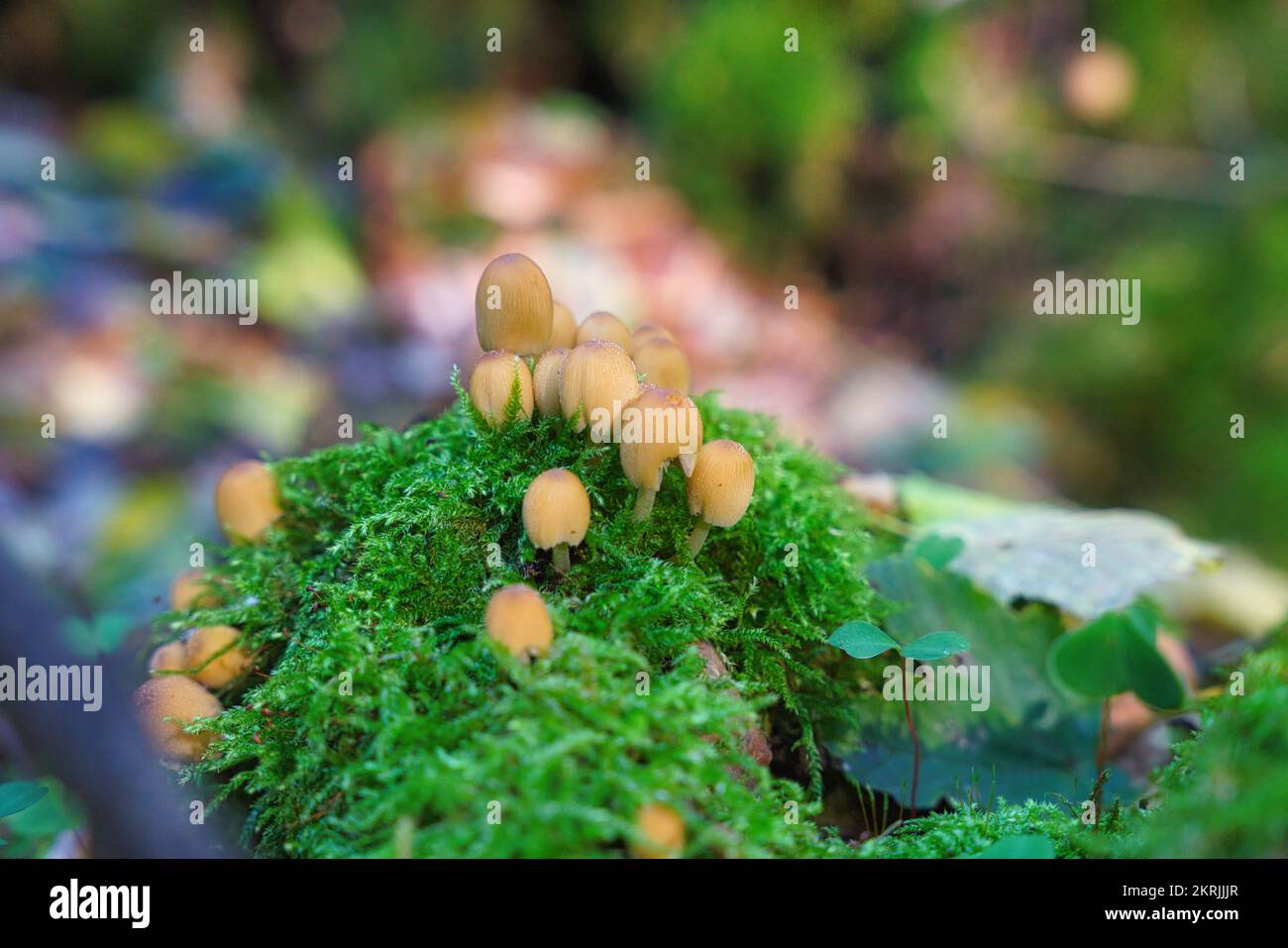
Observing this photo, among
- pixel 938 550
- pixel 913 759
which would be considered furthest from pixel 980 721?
pixel 938 550

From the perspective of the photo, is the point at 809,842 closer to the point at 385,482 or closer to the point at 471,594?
the point at 471,594

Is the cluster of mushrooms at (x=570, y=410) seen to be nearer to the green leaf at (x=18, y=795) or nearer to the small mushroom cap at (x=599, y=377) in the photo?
the small mushroom cap at (x=599, y=377)

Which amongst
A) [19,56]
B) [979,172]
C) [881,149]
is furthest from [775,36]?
[19,56]

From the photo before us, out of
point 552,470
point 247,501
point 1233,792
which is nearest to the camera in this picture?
point 1233,792

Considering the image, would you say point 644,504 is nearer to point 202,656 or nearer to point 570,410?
point 570,410

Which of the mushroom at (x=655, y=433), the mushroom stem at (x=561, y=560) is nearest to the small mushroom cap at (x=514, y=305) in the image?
the mushroom at (x=655, y=433)

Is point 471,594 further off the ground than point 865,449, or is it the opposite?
point 865,449

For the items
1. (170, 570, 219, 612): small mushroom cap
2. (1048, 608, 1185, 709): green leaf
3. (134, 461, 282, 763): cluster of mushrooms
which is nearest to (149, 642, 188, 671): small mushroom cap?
(134, 461, 282, 763): cluster of mushrooms
